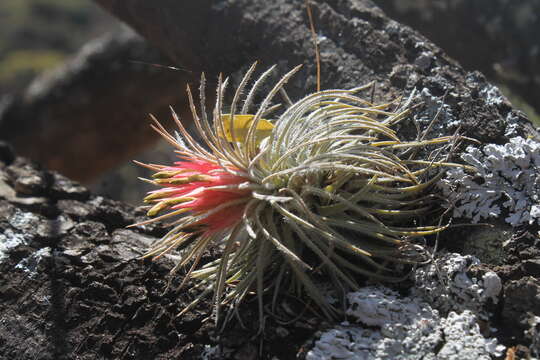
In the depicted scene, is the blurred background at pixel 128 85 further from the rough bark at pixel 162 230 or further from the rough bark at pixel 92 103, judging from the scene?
the rough bark at pixel 162 230

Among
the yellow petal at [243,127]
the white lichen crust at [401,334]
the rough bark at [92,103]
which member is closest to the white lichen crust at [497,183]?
the white lichen crust at [401,334]

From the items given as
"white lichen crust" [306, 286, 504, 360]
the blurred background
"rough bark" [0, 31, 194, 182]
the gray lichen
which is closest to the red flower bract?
"white lichen crust" [306, 286, 504, 360]

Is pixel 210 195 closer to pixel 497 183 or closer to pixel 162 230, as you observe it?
pixel 162 230

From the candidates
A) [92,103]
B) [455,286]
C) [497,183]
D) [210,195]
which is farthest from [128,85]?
[455,286]

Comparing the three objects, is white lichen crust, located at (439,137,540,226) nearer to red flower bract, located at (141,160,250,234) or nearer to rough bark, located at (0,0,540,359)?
rough bark, located at (0,0,540,359)

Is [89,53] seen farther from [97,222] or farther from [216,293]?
[216,293]

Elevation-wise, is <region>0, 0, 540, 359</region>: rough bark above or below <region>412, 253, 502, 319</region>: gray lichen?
above
